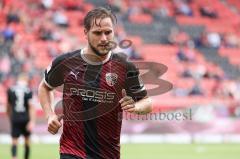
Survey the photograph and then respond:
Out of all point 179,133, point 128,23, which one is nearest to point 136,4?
point 128,23

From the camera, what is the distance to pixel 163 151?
2100cm

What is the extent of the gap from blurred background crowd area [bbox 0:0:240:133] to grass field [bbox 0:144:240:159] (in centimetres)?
143

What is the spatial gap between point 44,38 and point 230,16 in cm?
1212

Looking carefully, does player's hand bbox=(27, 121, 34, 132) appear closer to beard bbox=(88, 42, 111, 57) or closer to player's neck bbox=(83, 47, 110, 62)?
player's neck bbox=(83, 47, 110, 62)

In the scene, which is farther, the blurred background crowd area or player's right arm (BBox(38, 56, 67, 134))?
the blurred background crowd area

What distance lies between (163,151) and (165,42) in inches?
513

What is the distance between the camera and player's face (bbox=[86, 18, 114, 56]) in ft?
21.6

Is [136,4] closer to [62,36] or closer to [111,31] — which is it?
[62,36]

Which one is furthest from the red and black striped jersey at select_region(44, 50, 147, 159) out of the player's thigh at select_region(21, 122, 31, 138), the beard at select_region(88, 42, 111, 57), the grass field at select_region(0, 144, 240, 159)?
the grass field at select_region(0, 144, 240, 159)

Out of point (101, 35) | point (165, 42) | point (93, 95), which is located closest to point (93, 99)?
point (93, 95)

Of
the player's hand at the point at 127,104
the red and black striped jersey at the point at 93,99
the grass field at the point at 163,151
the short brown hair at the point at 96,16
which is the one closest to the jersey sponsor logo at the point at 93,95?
the red and black striped jersey at the point at 93,99

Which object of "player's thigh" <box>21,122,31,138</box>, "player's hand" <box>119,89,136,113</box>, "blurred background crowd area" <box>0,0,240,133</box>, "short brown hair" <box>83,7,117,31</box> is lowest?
"player's hand" <box>119,89,136,113</box>

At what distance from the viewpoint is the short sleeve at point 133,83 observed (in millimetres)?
6930

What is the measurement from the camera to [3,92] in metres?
24.8
